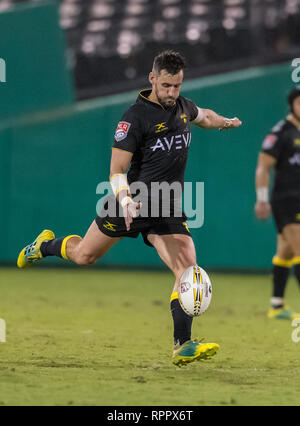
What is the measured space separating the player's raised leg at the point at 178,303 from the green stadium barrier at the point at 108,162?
864 centimetres

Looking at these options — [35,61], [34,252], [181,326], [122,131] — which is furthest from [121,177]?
[35,61]

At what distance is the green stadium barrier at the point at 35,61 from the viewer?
15.5 metres

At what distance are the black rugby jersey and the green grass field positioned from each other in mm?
1636

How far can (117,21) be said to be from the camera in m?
16.8

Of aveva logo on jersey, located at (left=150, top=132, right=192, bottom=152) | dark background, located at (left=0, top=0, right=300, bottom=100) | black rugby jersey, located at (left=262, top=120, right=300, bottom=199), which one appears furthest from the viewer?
dark background, located at (left=0, top=0, right=300, bottom=100)

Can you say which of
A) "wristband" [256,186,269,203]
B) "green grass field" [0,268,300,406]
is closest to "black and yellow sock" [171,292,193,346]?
"green grass field" [0,268,300,406]

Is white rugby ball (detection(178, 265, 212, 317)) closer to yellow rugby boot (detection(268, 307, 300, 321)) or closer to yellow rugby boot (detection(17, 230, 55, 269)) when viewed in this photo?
yellow rugby boot (detection(17, 230, 55, 269))

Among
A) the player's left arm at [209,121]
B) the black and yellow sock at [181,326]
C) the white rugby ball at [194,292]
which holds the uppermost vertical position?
the player's left arm at [209,121]

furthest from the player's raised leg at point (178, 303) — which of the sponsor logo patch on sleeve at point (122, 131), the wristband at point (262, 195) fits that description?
the wristband at point (262, 195)

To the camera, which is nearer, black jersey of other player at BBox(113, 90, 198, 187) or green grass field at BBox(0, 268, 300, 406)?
green grass field at BBox(0, 268, 300, 406)

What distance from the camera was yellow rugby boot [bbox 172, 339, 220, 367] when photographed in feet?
19.0

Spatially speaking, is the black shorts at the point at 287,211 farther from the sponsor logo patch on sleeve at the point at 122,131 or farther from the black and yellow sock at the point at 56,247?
the sponsor logo patch on sleeve at the point at 122,131

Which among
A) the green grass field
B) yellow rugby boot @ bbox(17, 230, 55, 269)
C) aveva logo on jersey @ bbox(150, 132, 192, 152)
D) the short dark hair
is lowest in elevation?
the green grass field
